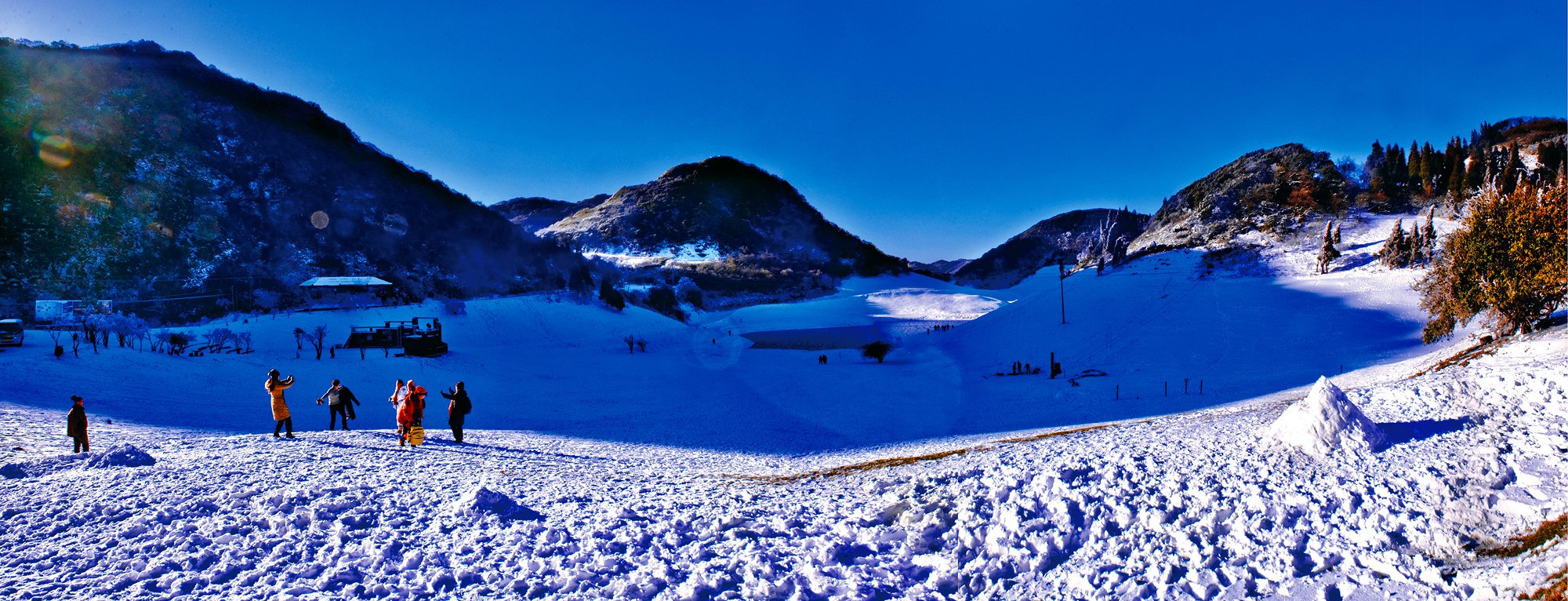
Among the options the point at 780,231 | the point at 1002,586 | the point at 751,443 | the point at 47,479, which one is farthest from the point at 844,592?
the point at 780,231

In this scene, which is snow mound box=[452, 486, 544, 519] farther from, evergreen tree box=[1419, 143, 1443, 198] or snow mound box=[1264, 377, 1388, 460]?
evergreen tree box=[1419, 143, 1443, 198]

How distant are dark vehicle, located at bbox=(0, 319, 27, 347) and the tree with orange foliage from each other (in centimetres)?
4595

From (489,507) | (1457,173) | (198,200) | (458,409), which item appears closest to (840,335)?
(458,409)

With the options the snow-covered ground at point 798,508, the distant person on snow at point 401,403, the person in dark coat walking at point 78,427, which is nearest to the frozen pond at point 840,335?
the snow-covered ground at point 798,508

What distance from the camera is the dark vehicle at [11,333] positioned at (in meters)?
23.7

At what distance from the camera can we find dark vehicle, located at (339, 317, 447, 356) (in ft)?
105

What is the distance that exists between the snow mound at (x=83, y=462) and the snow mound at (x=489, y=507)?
5729 millimetres

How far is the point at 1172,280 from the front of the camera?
48938 mm

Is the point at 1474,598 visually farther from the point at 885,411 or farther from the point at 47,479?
the point at 885,411

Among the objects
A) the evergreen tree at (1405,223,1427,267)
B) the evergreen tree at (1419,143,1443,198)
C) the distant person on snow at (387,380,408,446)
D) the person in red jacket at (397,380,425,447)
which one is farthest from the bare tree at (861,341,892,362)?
the evergreen tree at (1419,143,1443,198)

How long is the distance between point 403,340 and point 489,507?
32231 millimetres

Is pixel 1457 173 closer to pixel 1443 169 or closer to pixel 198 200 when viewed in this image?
pixel 1443 169

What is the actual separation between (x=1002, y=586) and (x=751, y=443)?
11332 mm

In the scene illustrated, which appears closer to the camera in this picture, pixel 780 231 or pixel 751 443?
pixel 751 443
